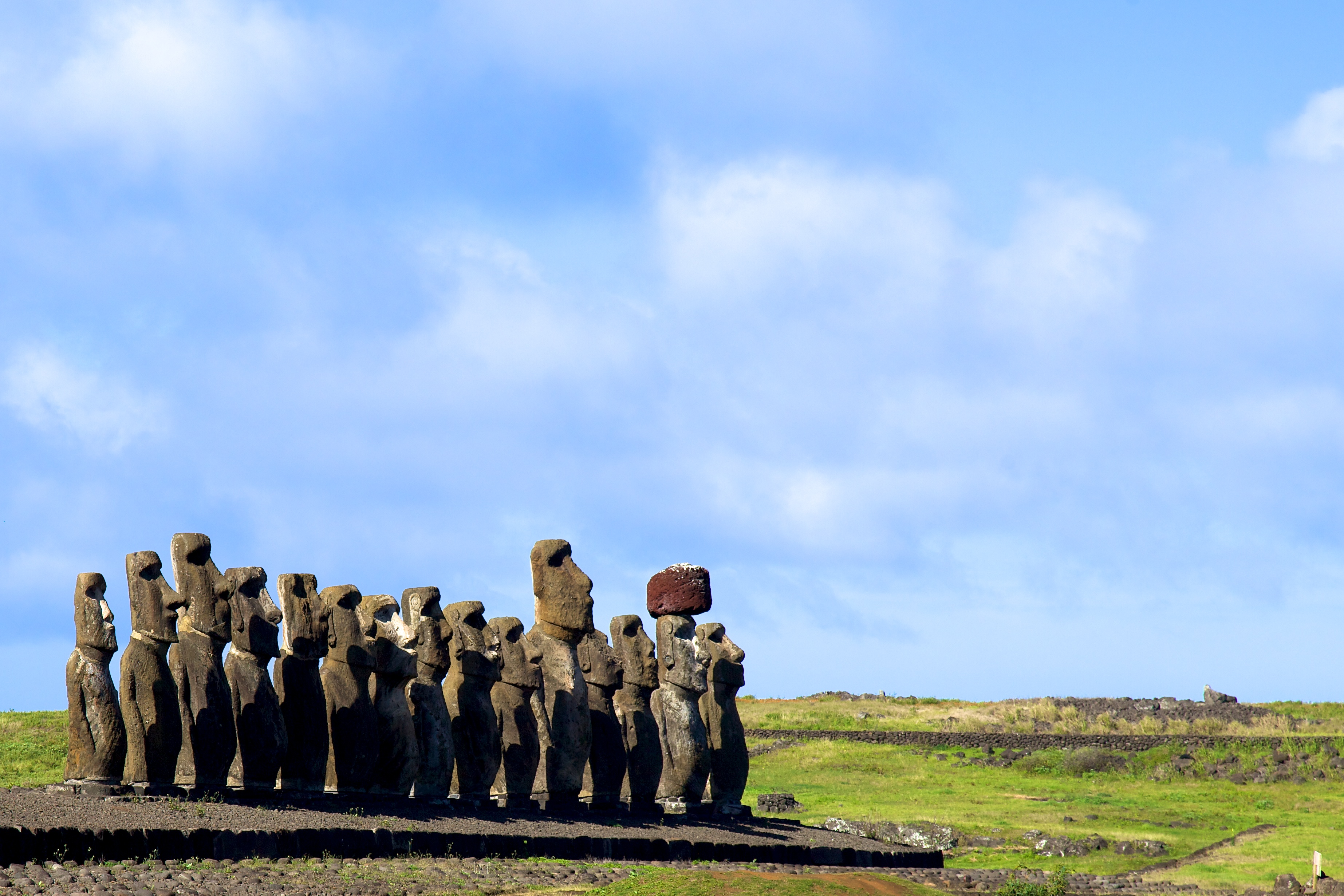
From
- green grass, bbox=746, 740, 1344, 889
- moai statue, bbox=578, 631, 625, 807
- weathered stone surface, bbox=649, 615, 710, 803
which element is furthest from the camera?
green grass, bbox=746, 740, 1344, 889

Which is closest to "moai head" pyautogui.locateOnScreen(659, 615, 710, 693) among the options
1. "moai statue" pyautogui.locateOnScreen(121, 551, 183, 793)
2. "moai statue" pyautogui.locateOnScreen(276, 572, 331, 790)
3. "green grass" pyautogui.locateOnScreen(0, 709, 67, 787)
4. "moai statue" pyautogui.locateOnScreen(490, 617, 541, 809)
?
Result: "moai statue" pyautogui.locateOnScreen(490, 617, 541, 809)

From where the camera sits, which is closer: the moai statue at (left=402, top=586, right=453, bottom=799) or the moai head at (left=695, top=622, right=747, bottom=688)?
the moai statue at (left=402, top=586, right=453, bottom=799)

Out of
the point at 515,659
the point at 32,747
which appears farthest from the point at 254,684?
the point at 32,747

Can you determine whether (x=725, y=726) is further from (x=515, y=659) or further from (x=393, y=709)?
(x=393, y=709)

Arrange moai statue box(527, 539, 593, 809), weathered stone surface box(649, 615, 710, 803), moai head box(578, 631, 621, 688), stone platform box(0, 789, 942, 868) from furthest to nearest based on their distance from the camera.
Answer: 1. weathered stone surface box(649, 615, 710, 803)
2. moai head box(578, 631, 621, 688)
3. moai statue box(527, 539, 593, 809)
4. stone platform box(0, 789, 942, 868)

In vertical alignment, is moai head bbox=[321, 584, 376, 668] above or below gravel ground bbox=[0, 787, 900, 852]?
above

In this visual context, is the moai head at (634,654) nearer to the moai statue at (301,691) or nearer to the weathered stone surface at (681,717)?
the weathered stone surface at (681,717)

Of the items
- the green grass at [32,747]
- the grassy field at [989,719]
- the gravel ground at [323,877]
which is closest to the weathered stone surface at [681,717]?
the gravel ground at [323,877]

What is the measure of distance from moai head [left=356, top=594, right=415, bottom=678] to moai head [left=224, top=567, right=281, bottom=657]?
1327 mm

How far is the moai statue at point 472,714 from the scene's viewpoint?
60.5 ft

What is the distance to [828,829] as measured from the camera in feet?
74.0

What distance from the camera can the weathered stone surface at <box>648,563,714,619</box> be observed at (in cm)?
2142

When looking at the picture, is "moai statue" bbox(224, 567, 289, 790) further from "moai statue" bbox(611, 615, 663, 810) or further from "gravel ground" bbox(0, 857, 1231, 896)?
"moai statue" bbox(611, 615, 663, 810)

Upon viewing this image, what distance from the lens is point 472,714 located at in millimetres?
18469
